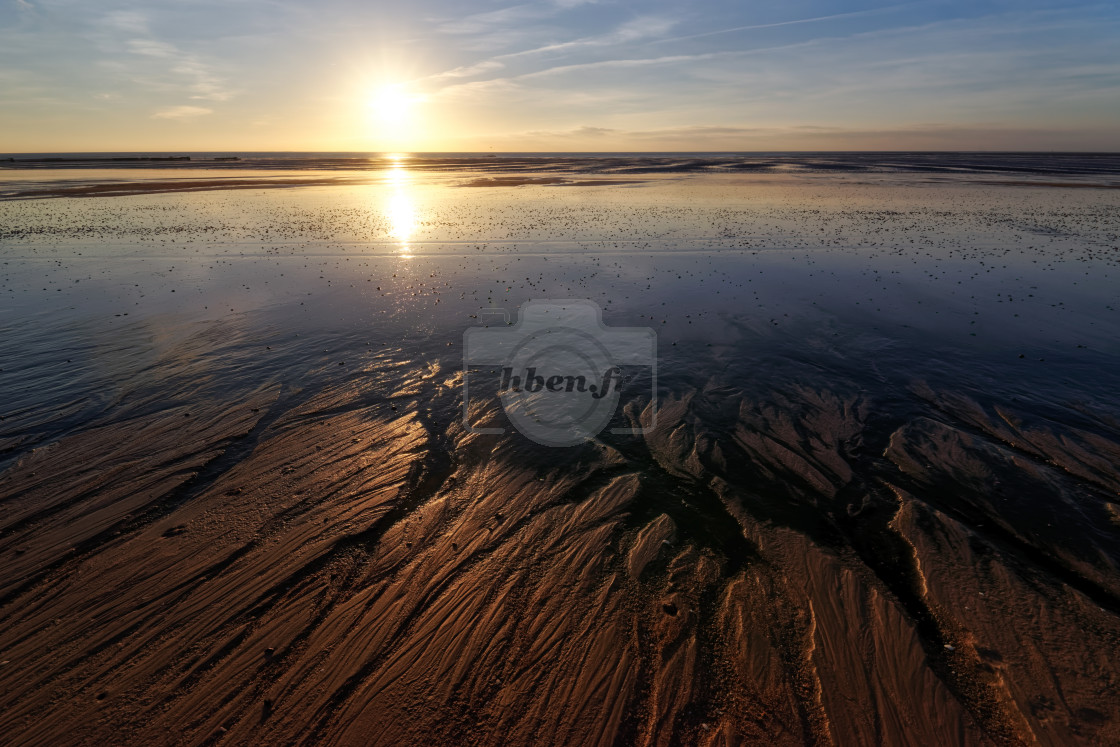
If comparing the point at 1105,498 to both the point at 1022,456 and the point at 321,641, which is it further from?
the point at 321,641

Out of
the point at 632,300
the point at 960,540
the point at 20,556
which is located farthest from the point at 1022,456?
the point at 20,556

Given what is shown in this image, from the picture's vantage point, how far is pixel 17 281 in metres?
23.2

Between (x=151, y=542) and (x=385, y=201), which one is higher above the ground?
(x=385, y=201)

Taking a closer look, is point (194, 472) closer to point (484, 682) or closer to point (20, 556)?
point (20, 556)

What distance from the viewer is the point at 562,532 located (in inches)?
346

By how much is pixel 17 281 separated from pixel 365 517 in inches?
1099

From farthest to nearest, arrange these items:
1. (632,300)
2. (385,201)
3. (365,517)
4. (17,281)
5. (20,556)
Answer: (385,201), (17,281), (632,300), (365,517), (20,556)

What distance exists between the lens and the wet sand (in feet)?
19.4

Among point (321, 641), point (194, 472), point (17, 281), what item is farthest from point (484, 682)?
point (17, 281)

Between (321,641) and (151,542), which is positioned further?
(151,542)

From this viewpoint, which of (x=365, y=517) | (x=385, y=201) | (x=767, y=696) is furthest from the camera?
(x=385, y=201)

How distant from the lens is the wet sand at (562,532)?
19.4 feet

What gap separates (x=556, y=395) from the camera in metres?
13.6

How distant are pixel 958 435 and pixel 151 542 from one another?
55.3 ft
